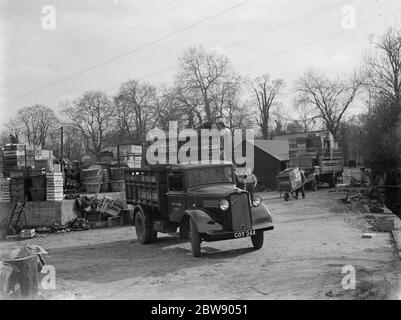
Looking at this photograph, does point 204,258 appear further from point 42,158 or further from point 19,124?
point 19,124

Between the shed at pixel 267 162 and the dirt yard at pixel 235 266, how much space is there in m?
20.9

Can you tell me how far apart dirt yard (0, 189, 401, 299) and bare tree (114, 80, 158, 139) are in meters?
52.9

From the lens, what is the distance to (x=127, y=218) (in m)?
19.9

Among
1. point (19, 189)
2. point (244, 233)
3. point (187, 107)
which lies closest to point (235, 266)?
point (244, 233)

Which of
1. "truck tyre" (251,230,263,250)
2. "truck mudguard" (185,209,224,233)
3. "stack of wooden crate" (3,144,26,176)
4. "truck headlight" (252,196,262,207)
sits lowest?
"truck tyre" (251,230,263,250)

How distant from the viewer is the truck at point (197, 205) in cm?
1079

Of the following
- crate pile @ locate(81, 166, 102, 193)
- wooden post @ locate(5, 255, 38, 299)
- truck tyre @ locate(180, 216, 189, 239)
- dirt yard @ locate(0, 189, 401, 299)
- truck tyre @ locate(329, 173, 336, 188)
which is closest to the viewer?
wooden post @ locate(5, 255, 38, 299)

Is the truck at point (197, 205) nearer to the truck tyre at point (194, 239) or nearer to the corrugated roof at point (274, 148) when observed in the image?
the truck tyre at point (194, 239)

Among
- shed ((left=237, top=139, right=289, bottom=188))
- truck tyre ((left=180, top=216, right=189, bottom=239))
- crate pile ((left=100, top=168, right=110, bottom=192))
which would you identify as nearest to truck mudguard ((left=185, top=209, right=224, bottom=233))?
truck tyre ((left=180, top=216, right=189, bottom=239))

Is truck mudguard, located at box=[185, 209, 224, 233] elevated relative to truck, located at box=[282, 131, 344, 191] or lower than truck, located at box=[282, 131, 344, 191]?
lower

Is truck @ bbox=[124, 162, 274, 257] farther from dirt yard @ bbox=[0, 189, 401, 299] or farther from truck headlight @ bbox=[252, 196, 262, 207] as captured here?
dirt yard @ bbox=[0, 189, 401, 299]

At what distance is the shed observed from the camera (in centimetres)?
3712
